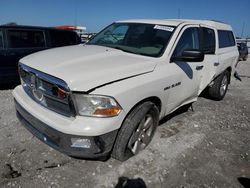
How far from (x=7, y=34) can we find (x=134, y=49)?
3814 mm

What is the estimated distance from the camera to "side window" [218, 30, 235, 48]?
217 inches

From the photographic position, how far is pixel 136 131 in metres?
3.11

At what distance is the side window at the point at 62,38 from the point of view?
258 inches

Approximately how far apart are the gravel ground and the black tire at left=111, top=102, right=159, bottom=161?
0.64 feet

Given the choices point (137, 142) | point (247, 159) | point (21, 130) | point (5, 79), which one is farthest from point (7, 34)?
point (247, 159)

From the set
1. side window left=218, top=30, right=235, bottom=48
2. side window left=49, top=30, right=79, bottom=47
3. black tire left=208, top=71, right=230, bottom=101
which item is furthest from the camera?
side window left=49, top=30, right=79, bottom=47

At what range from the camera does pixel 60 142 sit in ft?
8.42

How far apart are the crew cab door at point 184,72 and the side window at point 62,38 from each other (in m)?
3.92

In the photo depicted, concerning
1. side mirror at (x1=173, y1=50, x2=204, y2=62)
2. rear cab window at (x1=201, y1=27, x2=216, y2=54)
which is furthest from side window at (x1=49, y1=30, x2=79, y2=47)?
side mirror at (x1=173, y1=50, x2=204, y2=62)

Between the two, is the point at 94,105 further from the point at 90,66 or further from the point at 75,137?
Answer: the point at 90,66

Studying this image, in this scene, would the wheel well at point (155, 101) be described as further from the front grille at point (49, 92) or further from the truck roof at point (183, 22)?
the truck roof at point (183, 22)

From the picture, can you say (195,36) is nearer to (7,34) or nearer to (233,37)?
(233,37)

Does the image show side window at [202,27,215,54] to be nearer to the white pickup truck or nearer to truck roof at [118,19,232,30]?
truck roof at [118,19,232,30]

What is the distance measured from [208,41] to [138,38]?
5.77 ft
